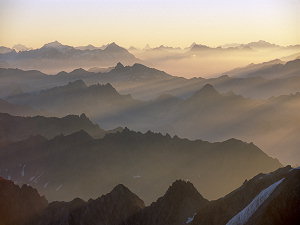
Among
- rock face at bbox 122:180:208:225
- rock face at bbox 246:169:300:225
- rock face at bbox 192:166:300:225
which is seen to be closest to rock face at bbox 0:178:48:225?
rock face at bbox 122:180:208:225

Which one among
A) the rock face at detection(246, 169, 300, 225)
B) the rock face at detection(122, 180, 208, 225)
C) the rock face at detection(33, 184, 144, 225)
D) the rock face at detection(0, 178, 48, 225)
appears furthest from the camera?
the rock face at detection(0, 178, 48, 225)

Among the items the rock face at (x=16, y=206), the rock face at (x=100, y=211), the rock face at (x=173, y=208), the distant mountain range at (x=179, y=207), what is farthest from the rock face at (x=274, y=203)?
the rock face at (x=16, y=206)

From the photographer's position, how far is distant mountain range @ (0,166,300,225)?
7450 centimetres

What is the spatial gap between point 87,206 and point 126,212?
16.2m

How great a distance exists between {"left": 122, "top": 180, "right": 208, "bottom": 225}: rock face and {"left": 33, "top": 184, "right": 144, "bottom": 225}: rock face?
8841mm

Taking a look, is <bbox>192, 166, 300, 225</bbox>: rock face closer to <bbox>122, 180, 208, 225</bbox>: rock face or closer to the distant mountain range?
the distant mountain range

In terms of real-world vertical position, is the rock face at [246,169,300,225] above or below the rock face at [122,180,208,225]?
above

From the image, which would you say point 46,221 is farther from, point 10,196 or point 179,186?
point 179,186

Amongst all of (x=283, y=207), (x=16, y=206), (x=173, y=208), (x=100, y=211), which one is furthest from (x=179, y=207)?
(x=283, y=207)

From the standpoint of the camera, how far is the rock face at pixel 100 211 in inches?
6639

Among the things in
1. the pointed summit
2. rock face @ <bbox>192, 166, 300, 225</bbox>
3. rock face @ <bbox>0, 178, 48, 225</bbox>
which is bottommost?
rock face @ <bbox>0, 178, 48, 225</bbox>

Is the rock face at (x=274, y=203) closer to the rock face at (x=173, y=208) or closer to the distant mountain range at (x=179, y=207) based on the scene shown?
the distant mountain range at (x=179, y=207)

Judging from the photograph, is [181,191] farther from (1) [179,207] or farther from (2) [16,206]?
(2) [16,206]

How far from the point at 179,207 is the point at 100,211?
3362 centimetres
